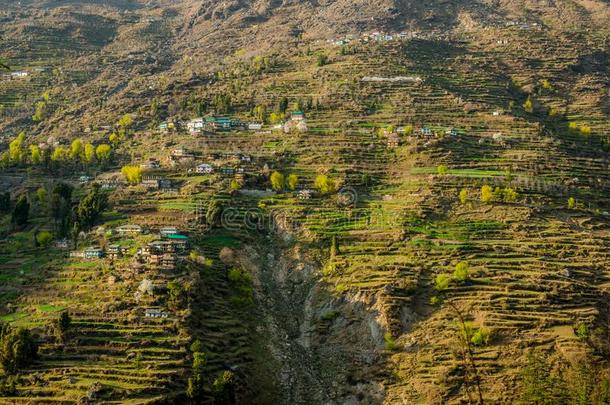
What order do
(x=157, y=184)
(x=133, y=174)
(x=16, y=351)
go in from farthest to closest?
1. (x=133, y=174)
2. (x=157, y=184)
3. (x=16, y=351)

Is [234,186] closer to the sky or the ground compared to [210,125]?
closer to the sky

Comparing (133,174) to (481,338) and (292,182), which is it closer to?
(292,182)

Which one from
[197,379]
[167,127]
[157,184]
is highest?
[197,379]

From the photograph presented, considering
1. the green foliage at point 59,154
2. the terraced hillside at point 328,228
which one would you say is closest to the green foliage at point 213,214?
the terraced hillside at point 328,228

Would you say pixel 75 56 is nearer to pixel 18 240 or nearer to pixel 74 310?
pixel 18 240

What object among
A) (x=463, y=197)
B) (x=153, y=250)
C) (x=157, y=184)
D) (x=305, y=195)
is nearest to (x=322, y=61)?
(x=305, y=195)

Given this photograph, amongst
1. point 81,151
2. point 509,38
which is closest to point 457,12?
point 509,38

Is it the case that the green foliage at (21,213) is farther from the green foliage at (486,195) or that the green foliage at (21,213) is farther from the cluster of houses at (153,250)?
the green foliage at (486,195)
